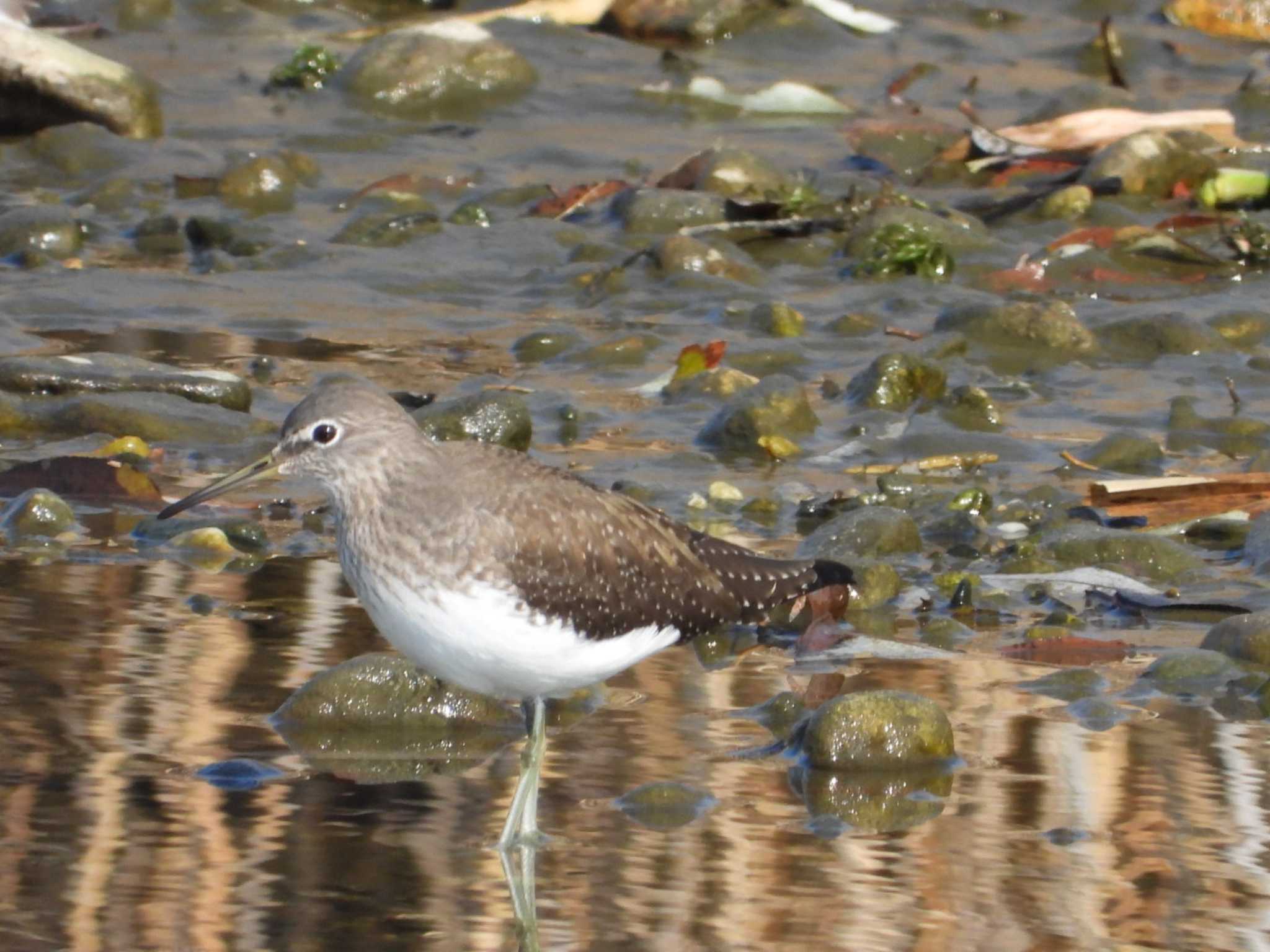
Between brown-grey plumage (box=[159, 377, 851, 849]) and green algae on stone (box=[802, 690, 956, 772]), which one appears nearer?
brown-grey plumage (box=[159, 377, 851, 849])

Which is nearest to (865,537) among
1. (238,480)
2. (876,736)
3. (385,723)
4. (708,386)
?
(876,736)

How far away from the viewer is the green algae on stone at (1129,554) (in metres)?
7.99

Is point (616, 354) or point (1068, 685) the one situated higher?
point (616, 354)

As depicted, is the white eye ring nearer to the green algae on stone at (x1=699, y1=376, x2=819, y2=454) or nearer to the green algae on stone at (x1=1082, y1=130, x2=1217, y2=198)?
the green algae on stone at (x1=699, y1=376, x2=819, y2=454)

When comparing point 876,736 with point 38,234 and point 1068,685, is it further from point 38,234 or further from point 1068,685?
point 38,234

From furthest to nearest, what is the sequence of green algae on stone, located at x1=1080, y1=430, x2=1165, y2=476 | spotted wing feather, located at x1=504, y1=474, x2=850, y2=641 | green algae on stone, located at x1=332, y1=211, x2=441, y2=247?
green algae on stone, located at x1=332, y1=211, x2=441, y2=247 → green algae on stone, located at x1=1080, y1=430, x2=1165, y2=476 → spotted wing feather, located at x1=504, y1=474, x2=850, y2=641

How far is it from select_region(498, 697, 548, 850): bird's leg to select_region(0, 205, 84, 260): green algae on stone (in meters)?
6.71

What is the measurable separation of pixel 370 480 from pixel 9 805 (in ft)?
4.28

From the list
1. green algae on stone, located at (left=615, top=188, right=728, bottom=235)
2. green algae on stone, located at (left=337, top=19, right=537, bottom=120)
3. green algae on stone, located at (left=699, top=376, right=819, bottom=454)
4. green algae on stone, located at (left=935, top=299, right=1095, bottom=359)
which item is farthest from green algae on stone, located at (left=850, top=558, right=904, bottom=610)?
green algae on stone, located at (left=337, top=19, right=537, bottom=120)

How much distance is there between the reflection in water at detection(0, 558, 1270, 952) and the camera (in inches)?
204

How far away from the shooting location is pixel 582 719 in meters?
6.79

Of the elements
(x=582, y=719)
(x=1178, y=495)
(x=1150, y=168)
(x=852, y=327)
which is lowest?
(x=582, y=719)

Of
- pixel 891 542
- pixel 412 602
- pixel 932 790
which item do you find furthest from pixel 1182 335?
pixel 412 602

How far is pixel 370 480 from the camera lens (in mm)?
6113
